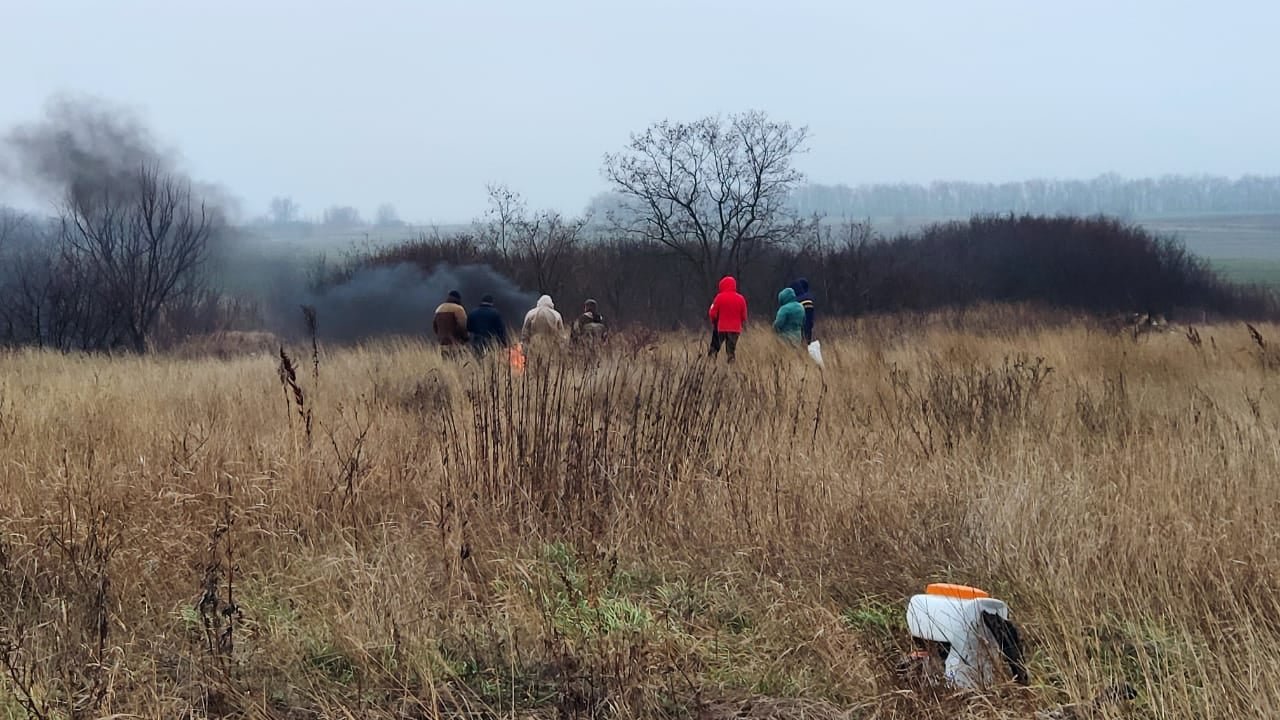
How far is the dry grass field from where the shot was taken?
8.73 ft

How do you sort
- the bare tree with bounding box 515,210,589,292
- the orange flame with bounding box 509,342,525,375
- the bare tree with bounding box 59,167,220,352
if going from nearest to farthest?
the orange flame with bounding box 509,342,525,375
the bare tree with bounding box 59,167,220,352
the bare tree with bounding box 515,210,589,292

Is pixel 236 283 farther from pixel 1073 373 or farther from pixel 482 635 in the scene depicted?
pixel 482 635

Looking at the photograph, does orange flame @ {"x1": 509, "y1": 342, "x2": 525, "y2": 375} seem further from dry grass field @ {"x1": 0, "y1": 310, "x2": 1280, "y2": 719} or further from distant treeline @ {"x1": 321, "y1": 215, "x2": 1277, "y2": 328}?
distant treeline @ {"x1": 321, "y1": 215, "x2": 1277, "y2": 328}

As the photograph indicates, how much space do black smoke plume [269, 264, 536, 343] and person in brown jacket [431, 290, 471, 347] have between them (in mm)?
5197

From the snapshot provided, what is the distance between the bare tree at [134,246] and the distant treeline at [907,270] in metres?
5.38

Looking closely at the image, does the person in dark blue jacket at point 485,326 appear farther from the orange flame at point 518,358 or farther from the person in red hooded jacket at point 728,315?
the orange flame at point 518,358

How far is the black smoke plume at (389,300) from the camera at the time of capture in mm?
A: 19375

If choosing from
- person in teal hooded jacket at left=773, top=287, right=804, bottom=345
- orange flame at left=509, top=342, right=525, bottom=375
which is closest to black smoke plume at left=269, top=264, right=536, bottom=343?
person in teal hooded jacket at left=773, top=287, right=804, bottom=345

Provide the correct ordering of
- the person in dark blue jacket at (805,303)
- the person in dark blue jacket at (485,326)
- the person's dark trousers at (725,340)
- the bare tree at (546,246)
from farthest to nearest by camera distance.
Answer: the bare tree at (546,246)
the person in dark blue jacket at (805,303)
the person in dark blue jacket at (485,326)
the person's dark trousers at (725,340)

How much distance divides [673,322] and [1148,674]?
23.3 m

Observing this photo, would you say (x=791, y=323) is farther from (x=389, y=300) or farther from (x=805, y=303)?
(x=389, y=300)

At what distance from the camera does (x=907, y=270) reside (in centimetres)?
3192

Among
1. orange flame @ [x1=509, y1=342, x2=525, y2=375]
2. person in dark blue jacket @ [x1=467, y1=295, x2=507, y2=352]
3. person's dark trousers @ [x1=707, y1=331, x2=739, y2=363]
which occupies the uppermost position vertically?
orange flame @ [x1=509, y1=342, x2=525, y2=375]

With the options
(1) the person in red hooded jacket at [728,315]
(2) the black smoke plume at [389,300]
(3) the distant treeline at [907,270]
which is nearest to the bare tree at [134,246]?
(2) the black smoke plume at [389,300]
